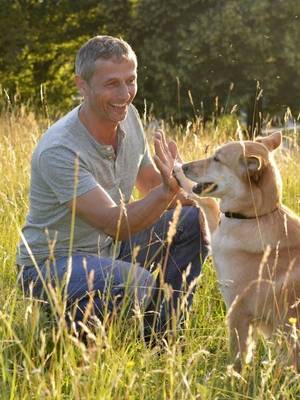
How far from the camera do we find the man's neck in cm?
354

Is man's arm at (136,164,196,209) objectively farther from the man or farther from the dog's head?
the dog's head

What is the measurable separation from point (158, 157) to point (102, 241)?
25.2 inches

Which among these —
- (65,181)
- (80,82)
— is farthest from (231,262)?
(80,82)

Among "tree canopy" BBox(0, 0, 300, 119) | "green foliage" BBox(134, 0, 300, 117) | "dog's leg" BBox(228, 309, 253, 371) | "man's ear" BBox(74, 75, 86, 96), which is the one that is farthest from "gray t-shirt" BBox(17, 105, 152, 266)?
"green foliage" BBox(134, 0, 300, 117)

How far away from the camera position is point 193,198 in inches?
147

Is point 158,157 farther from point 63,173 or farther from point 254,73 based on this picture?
point 254,73

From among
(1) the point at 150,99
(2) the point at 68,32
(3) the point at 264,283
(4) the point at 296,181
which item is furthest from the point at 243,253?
(2) the point at 68,32

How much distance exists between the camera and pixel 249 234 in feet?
11.1

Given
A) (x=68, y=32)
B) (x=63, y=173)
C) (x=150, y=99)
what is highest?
(x=63, y=173)

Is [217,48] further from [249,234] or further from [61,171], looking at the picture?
[61,171]

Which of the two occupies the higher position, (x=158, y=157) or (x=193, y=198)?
(x=158, y=157)

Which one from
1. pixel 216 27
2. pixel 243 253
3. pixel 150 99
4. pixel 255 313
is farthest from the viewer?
pixel 150 99

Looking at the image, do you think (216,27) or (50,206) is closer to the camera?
(50,206)

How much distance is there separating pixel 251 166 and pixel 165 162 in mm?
447
